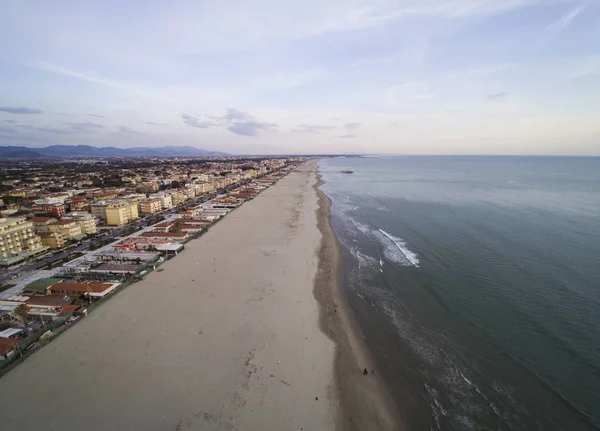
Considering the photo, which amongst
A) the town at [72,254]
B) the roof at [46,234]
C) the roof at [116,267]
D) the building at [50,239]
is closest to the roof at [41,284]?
the town at [72,254]

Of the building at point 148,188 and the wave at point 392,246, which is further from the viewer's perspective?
the building at point 148,188

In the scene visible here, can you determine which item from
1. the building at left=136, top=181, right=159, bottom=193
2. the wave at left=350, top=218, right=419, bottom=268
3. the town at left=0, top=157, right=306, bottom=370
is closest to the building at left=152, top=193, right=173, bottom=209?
the town at left=0, top=157, right=306, bottom=370

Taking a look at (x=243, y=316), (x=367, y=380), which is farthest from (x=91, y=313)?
(x=367, y=380)

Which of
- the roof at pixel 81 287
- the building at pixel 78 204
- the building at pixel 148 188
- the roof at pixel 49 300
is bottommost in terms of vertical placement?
the building at pixel 148 188

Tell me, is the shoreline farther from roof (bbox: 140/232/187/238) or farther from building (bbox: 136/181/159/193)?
building (bbox: 136/181/159/193)

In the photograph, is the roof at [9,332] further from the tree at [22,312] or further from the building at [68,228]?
the building at [68,228]

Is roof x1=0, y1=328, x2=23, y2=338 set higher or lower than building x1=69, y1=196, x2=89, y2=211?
higher
